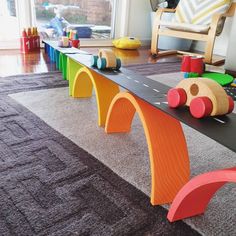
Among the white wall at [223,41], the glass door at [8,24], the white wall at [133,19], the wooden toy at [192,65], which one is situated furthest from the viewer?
the white wall at [133,19]

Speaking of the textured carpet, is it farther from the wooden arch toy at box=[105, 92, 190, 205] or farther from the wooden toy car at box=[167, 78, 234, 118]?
the wooden toy car at box=[167, 78, 234, 118]

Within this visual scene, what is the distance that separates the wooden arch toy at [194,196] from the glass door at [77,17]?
2769mm

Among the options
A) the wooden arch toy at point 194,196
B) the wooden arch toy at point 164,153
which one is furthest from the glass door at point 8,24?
the wooden arch toy at point 194,196

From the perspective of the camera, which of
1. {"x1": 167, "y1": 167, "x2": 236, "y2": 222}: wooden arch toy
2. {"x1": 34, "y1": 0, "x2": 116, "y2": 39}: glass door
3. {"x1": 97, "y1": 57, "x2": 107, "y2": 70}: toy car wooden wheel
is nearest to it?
{"x1": 167, "y1": 167, "x2": 236, "y2": 222}: wooden arch toy

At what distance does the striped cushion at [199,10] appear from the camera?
9.29 feet

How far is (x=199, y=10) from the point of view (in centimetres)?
297

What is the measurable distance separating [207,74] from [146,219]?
1.59m

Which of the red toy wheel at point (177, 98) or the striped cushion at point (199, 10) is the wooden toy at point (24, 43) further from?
the red toy wheel at point (177, 98)

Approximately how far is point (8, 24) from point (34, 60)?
0.70 meters

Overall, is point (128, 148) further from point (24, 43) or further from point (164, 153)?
point (24, 43)

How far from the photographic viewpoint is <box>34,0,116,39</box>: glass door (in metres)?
3.10

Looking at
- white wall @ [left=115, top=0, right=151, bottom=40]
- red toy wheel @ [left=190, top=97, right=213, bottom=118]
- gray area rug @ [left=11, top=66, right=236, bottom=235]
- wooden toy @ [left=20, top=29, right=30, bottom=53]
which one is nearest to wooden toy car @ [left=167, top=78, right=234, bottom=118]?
red toy wheel @ [left=190, top=97, right=213, bottom=118]

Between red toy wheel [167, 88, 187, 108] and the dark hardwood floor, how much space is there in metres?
1.56

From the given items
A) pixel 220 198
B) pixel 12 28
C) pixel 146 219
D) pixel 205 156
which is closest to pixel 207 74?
pixel 205 156
